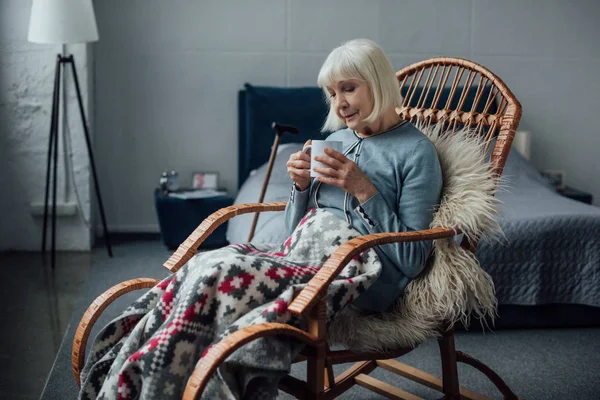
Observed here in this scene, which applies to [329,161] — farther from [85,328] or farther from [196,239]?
[85,328]

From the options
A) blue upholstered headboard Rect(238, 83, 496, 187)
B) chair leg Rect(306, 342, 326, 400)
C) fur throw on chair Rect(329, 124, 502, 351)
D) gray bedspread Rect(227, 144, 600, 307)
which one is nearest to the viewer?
chair leg Rect(306, 342, 326, 400)

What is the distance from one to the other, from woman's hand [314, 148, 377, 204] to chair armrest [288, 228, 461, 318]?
5.9 inches

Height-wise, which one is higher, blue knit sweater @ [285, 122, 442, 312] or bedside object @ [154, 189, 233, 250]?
blue knit sweater @ [285, 122, 442, 312]

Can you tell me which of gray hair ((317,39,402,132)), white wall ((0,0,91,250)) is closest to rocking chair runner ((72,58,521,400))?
gray hair ((317,39,402,132))

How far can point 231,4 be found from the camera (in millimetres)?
4633

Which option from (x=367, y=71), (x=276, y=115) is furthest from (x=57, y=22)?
(x=367, y=71)

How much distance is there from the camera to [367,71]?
2.08 meters

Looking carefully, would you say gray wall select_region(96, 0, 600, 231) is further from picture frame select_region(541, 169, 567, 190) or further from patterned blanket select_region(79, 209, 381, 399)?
patterned blanket select_region(79, 209, 381, 399)

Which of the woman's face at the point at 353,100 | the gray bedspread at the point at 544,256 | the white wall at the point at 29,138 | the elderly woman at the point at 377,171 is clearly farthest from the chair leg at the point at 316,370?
the white wall at the point at 29,138

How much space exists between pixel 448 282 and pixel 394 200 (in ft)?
0.89

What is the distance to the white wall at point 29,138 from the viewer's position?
4.25 m

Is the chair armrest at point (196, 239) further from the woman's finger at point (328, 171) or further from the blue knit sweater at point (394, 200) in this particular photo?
the woman's finger at point (328, 171)

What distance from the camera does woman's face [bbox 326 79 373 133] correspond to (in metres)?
2.11

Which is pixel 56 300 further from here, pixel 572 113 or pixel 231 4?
pixel 572 113
